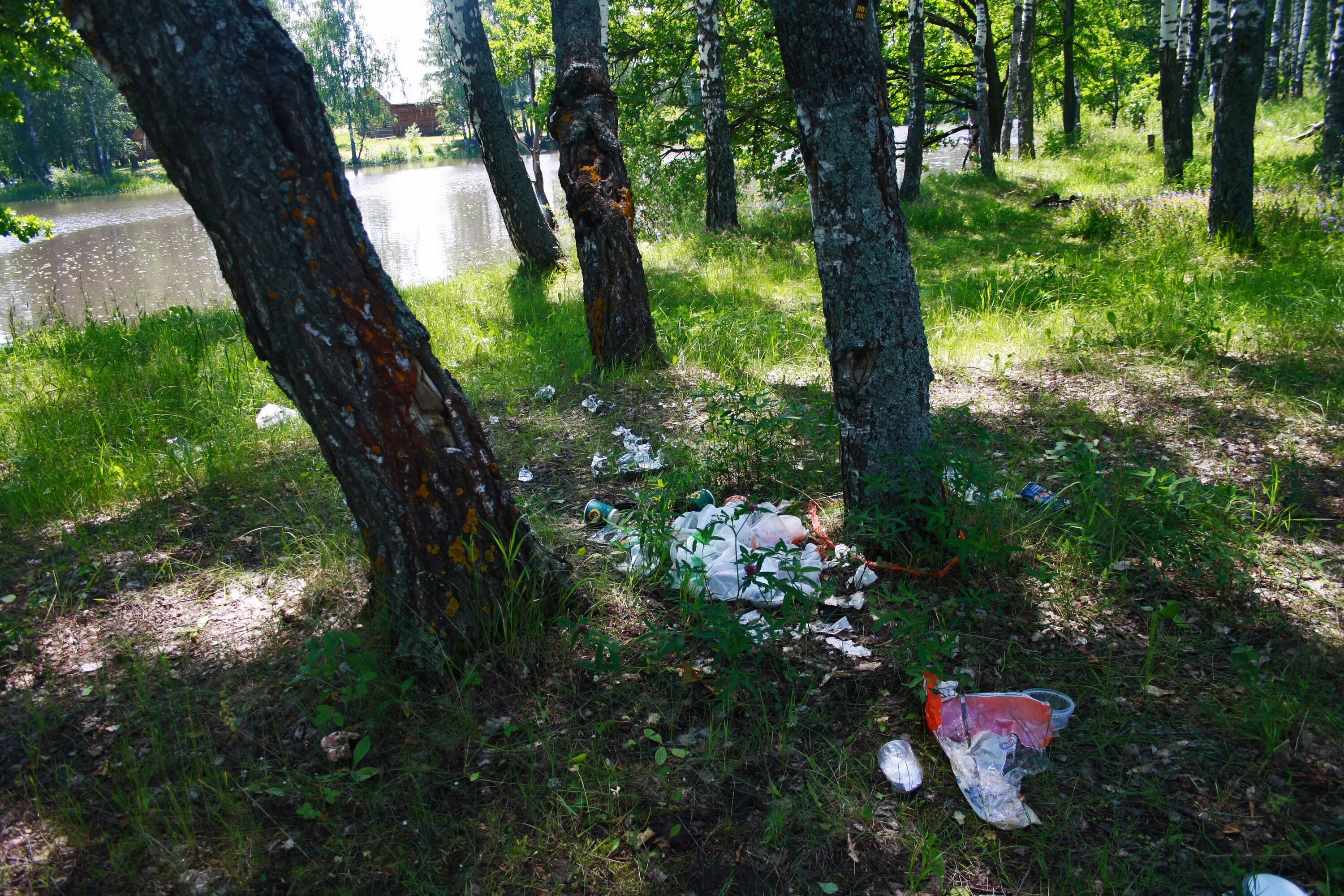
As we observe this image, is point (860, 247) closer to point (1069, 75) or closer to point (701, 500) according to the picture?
point (701, 500)

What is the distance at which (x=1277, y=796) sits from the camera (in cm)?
184

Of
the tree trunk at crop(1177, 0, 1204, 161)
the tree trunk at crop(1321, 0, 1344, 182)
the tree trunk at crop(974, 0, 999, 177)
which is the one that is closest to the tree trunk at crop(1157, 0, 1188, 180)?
the tree trunk at crop(1177, 0, 1204, 161)

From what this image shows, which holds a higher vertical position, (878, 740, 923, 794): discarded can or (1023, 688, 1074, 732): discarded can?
(1023, 688, 1074, 732): discarded can

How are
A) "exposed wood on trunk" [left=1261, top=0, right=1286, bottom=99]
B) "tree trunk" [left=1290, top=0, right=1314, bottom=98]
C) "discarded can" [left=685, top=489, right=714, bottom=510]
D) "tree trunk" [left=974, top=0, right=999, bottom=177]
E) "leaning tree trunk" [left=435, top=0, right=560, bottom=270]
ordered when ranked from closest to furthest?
1. "discarded can" [left=685, top=489, right=714, bottom=510]
2. "leaning tree trunk" [left=435, top=0, right=560, bottom=270]
3. "tree trunk" [left=974, top=0, right=999, bottom=177]
4. "exposed wood on trunk" [left=1261, top=0, right=1286, bottom=99]
5. "tree trunk" [left=1290, top=0, right=1314, bottom=98]

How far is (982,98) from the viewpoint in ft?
43.2

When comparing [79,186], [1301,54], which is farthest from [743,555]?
[79,186]

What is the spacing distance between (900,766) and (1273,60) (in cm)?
2588

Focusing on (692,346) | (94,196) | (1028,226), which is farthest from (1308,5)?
(94,196)

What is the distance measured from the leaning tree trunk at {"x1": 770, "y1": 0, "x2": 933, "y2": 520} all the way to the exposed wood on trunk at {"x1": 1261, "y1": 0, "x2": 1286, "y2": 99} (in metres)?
22.6

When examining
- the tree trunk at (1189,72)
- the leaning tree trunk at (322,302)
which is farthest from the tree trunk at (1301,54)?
the leaning tree trunk at (322,302)

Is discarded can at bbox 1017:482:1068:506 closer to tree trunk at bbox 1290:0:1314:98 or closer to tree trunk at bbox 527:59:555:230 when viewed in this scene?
tree trunk at bbox 527:59:555:230

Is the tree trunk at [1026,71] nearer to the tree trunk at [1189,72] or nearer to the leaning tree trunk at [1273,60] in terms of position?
the tree trunk at [1189,72]

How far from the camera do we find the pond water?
428 inches

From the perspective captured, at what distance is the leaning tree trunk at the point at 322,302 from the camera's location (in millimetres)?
1865
